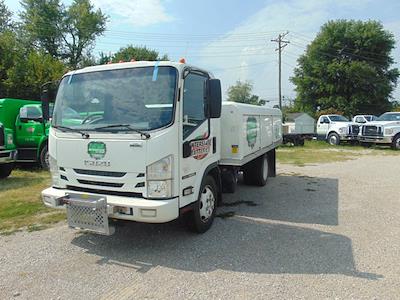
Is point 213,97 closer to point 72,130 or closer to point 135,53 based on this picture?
point 72,130

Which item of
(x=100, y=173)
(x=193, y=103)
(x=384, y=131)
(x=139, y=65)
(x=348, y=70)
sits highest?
(x=348, y=70)

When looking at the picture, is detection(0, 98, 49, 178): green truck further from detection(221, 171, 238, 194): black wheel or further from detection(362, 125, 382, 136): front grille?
detection(362, 125, 382, 136): front grille

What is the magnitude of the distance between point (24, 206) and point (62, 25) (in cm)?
4203

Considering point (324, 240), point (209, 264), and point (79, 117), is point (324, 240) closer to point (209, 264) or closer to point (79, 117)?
point (209, 264)

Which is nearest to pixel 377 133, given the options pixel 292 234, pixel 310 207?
pixel 310 207

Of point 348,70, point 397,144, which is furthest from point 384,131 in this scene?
point 348,70

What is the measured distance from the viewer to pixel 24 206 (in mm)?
6980

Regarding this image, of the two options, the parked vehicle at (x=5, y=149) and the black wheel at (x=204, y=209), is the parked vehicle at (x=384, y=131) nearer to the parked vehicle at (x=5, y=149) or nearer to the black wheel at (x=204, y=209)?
the black wheel at (x=204, y=209)

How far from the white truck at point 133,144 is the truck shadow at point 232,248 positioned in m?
0.41

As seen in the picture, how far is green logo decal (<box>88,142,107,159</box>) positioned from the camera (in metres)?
4.42

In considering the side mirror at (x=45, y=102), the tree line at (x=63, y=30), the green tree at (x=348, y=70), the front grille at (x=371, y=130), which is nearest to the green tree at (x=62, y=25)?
the tree line at (x=63, y=30)

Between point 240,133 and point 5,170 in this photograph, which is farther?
point 5,170

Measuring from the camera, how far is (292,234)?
534 cm

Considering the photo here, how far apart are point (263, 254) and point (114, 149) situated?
88.2 inches
